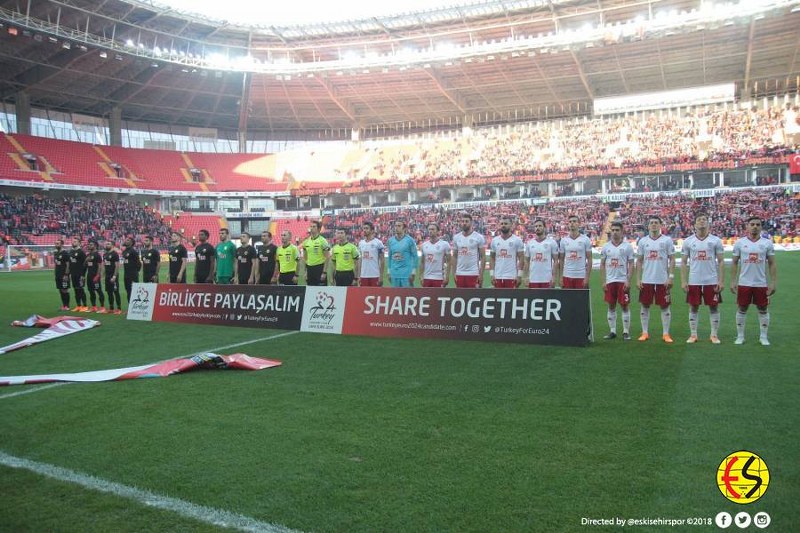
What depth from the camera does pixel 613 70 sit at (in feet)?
145

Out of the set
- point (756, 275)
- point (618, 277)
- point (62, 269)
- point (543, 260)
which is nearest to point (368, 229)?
point (543, 260)

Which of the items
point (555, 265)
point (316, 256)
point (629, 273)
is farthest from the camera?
point (316, 256)

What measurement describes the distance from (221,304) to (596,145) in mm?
42563

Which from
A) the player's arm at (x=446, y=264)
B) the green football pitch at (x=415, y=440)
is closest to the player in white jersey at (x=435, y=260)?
the player's arm at (x=446, y=264)

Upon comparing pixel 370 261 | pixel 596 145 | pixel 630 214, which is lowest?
pixel 370 261

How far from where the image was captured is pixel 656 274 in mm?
8930

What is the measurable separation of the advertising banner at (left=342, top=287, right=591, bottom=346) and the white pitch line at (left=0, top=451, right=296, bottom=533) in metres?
5.95

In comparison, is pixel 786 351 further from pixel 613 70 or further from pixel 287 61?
pixel 287 61

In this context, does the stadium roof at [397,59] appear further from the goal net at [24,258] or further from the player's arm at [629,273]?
the player's arm at [629,273]

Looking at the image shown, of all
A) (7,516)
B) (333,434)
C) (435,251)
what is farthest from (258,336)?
(7,516)

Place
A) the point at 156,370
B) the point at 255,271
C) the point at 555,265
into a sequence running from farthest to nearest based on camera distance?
the point at 255,271
the point at 555,265
the point at 156,370

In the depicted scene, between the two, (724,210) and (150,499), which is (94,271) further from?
(724,210)

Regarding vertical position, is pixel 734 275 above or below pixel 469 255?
below

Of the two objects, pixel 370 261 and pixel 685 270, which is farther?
pixel 370 261
